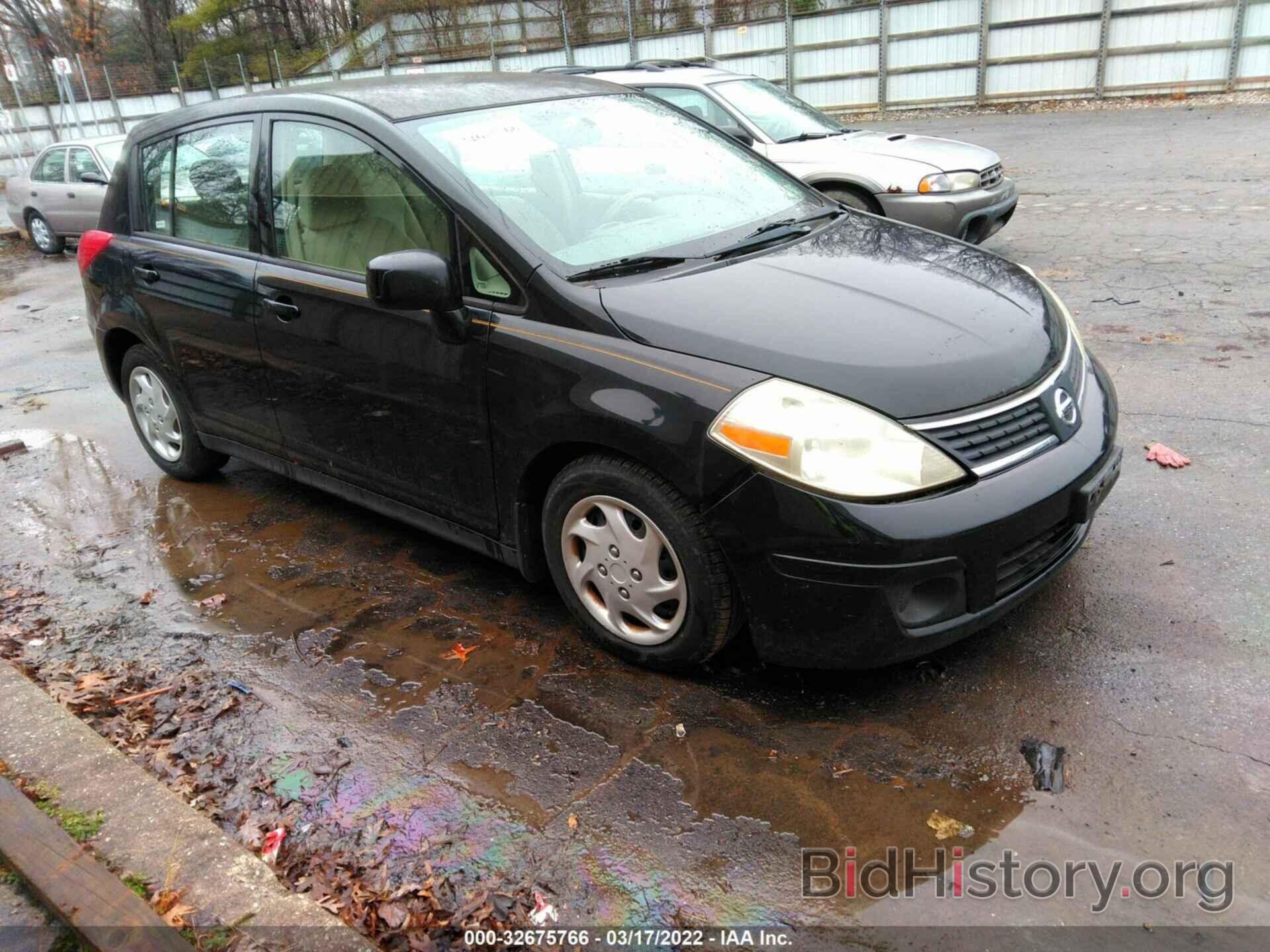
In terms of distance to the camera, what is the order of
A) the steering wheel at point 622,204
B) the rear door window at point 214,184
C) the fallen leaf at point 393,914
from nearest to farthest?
the fallen leaf at point 393,914, the steering wheel at point 622,204, the rear door window at point 214,184

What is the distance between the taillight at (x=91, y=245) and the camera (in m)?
5.13

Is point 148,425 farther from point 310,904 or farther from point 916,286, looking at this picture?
point 916,286

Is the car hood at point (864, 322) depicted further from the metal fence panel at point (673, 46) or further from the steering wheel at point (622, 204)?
the metal fence panel at point (673, 46)

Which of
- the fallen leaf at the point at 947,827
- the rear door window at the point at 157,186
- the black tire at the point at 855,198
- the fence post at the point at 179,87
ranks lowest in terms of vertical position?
the fallen leaf at the point at 947,827

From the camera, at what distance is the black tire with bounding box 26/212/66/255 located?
14.6 meters

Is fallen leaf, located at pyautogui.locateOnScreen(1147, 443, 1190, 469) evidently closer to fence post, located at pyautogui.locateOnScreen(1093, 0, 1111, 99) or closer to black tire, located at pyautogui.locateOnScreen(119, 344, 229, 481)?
black tire, located at pyautogui.locateOnScreen(119, 344, 229, 481)

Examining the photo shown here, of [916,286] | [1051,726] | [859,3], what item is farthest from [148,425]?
[859,3]

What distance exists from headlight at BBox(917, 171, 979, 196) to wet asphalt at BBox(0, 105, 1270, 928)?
2.85 m

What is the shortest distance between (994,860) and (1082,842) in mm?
228

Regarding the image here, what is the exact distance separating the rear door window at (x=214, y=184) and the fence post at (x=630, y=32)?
75.6ft

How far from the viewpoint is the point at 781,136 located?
8.75 m

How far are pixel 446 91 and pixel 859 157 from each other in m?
5.00

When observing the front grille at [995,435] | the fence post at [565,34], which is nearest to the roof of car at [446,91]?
the front grille at [995,435]

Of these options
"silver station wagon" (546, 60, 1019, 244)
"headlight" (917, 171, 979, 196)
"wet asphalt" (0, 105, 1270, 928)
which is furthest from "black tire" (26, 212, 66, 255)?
"headlight" (917, 171, 979, 196)
